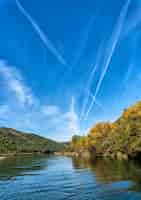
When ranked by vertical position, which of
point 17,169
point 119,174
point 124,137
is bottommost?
point 119,174

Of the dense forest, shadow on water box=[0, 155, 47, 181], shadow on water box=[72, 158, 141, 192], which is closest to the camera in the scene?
shadow on water box=[72, 158, 141, 192]

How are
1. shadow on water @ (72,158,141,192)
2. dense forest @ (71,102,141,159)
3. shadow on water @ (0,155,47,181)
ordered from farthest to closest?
dense forest @ (71,102,141,159) < shadow on water @ (0,155,47,181) < shadow on water @ (72,158,141,192)

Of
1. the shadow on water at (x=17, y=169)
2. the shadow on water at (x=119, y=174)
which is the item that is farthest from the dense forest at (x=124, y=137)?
the shadow on water at (x=17, y=169)

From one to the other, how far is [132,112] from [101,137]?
160 ft

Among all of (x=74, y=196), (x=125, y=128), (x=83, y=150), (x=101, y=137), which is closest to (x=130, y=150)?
(x=125, y=128)

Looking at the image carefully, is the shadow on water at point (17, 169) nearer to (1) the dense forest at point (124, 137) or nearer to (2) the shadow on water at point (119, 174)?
(2) the shadow on water at point (119, 174)

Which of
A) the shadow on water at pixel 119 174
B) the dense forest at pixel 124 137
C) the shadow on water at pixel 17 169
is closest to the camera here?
the shadow on water at pixel 119 174

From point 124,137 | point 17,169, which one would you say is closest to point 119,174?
point 17,169

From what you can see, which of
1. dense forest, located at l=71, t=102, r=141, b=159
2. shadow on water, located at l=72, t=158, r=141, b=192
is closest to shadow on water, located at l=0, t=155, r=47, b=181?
shadow on water, located at l=72, t=158, r=141, b=192

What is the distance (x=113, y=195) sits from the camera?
3406cm

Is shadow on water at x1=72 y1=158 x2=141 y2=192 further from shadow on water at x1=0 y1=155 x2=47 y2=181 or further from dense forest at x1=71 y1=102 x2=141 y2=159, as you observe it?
dense forest at x1=71 y1=102 x2=141 y2=159

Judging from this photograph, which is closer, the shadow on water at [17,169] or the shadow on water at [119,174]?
the shadow on water at [119,174]

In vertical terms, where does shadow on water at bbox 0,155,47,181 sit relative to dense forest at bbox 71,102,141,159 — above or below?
below

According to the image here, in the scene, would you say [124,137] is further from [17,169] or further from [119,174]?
[119,174]
